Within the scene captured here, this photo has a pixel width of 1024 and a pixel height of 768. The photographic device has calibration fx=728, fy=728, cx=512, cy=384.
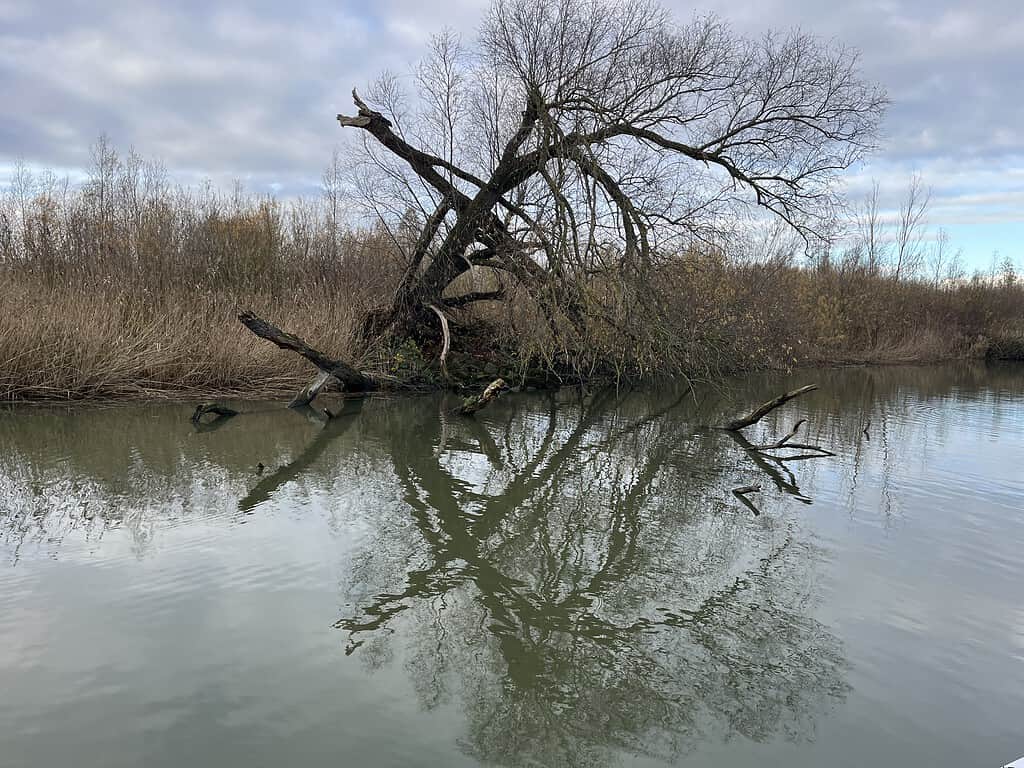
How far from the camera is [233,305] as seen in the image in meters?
12.5

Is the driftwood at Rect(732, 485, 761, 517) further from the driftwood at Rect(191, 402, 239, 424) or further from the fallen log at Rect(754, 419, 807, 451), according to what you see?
the driftwood at Rect(191, 402, 239, 424)

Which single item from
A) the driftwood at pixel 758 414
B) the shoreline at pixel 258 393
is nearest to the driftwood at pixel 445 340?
the shoreline at pixel 258 393

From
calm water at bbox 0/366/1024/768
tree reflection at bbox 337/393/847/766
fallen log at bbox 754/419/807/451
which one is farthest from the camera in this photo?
fallen log at bbox 754/419/807/451

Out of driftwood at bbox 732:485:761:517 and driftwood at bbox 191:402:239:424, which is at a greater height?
driftwood at bbox 191:402:239:424

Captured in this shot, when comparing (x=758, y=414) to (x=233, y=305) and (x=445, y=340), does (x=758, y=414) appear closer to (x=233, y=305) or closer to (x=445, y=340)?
(x=445, y=340)

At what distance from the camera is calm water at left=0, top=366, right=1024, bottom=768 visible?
2807 mm

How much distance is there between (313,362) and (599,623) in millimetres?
8582

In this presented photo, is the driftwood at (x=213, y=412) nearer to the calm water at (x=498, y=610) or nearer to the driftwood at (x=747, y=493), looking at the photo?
the calm water at (x=498, y=610)

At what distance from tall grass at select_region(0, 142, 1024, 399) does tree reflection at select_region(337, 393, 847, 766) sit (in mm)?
5606

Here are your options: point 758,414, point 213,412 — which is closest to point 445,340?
point 213,412

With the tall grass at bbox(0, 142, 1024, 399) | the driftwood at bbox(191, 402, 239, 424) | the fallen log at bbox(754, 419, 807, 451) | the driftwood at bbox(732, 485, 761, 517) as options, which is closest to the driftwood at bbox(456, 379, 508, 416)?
the tall grass at bbox(0, 142, 1024, 399)

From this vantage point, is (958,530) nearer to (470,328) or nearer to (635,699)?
(635,699)

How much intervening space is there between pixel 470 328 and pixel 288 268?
4.31 metres

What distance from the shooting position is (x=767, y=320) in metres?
20.4
